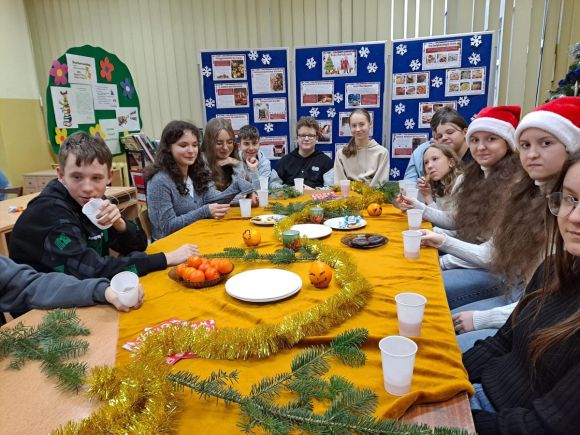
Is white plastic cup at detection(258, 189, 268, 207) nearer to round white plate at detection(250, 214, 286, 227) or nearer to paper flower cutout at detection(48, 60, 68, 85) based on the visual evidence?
round white plate at detection(250, 214, 286, 227)

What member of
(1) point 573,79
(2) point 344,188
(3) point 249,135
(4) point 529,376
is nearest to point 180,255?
(4) point 529,376

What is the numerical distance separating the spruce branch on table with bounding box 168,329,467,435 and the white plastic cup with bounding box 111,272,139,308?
1.56 feet

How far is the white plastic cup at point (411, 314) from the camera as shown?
3.43 ft

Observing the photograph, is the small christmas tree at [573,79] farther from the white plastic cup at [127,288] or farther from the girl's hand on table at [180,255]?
the white plastic cup at [127,288]

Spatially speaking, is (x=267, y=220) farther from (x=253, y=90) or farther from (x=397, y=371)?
(x=253, y=90)

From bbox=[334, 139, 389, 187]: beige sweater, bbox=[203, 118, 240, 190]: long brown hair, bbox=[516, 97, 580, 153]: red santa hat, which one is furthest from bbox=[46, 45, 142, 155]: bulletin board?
bbox=[516, 97, 580, 153]: red santa hat

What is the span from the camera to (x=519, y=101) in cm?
471

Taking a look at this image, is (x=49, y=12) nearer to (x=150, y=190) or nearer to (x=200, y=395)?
(x=150, y=190)

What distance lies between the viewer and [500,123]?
223 centimetres

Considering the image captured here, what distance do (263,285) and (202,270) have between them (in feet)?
0.81

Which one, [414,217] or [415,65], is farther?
[415,65]

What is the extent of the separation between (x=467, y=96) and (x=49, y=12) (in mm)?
5965

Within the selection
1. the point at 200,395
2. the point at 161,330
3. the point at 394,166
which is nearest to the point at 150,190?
the point at 161,330

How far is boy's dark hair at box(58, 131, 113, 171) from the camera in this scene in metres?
1.66
